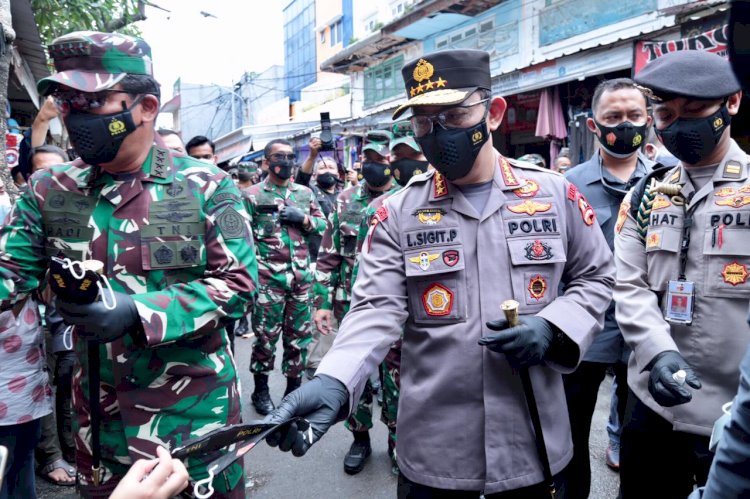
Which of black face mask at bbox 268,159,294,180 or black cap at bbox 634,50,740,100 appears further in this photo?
black face mask at bbox 268,159,294,180

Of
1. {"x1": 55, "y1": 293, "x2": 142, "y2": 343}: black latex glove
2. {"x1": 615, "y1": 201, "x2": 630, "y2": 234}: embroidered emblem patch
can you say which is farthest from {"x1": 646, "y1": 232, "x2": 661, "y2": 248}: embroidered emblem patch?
{"x1": 55, "y1": 293, "x2": 142, "y2": 343}: black latex glove

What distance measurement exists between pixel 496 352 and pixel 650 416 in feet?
3.24

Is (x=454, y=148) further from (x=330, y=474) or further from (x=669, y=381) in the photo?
(x=330, y=474)

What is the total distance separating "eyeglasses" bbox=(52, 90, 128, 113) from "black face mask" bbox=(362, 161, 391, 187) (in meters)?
2.46

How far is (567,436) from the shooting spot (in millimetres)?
1995

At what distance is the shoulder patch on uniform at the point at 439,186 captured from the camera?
6.64 ft

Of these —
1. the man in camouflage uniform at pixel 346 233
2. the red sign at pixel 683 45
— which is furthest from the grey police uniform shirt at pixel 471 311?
the red sign at pixel 683 45

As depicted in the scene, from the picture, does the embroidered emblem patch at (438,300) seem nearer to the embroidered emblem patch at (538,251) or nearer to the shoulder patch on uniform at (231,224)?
the embroidered emblem patch at (538,251)

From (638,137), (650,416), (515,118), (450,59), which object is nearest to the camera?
(450,59)

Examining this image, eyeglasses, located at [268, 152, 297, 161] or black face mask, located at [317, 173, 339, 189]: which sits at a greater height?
eyeglasses, located at [268, 152, 297, 161]

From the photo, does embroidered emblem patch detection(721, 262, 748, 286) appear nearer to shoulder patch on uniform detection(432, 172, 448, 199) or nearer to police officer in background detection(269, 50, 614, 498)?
police officer in background detection(269, 50, 614, 498)

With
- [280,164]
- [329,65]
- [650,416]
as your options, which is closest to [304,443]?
[650,416]

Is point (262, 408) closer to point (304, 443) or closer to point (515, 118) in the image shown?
point (304, 443)

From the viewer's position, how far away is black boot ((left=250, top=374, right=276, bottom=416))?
498 centimetres
